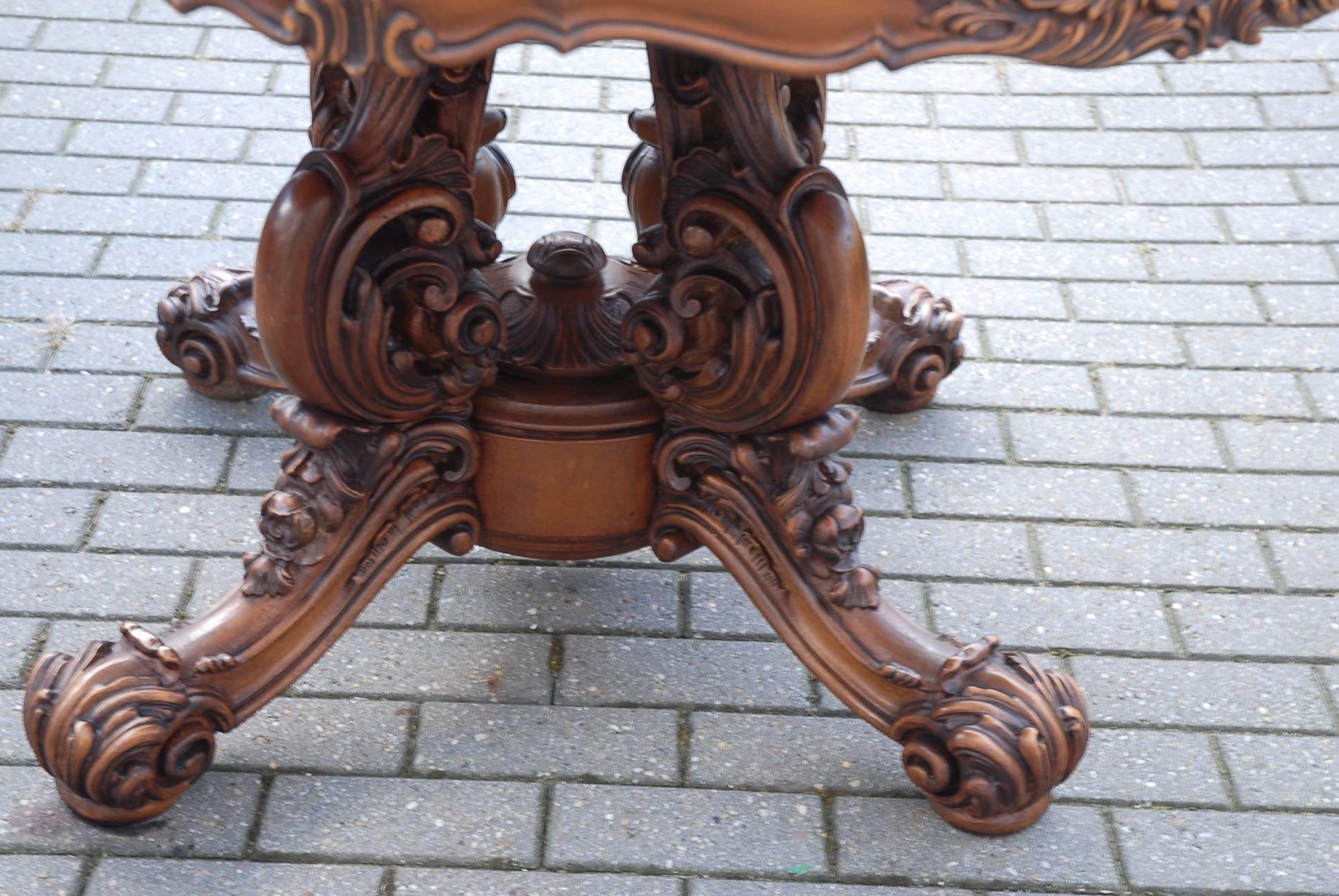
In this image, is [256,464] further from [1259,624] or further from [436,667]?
[1259,624]

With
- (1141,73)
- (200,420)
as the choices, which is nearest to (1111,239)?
(1141,73)

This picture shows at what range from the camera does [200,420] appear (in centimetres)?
263

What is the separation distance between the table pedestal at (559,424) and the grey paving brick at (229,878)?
0.23ft

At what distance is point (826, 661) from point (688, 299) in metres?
0.50

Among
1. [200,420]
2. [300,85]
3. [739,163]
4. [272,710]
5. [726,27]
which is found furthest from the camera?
[300,85]

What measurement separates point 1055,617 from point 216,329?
144cm

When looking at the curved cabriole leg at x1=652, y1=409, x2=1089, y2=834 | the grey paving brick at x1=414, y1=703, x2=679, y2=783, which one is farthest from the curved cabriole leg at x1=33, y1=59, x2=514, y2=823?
the curved cabriole leg at x1=652, y1=409, x2=1089, y2=834

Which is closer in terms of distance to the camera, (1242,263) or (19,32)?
(1242,263)

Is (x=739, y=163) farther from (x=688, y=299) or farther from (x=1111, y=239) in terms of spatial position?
(x=1111, y=239)

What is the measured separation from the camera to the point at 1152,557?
2.42 metres

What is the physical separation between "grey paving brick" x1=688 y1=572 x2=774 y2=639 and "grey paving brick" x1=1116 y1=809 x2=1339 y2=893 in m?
0.58

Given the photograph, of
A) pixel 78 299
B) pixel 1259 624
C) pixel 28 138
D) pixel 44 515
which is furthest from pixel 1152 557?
pixel 28 138

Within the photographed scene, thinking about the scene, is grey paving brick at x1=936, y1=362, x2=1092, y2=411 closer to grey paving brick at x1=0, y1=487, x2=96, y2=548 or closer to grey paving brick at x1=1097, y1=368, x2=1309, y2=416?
grey paving brick at x1=1097, y1=368, x2=1309, y2=416

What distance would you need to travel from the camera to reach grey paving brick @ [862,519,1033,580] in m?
2.39
